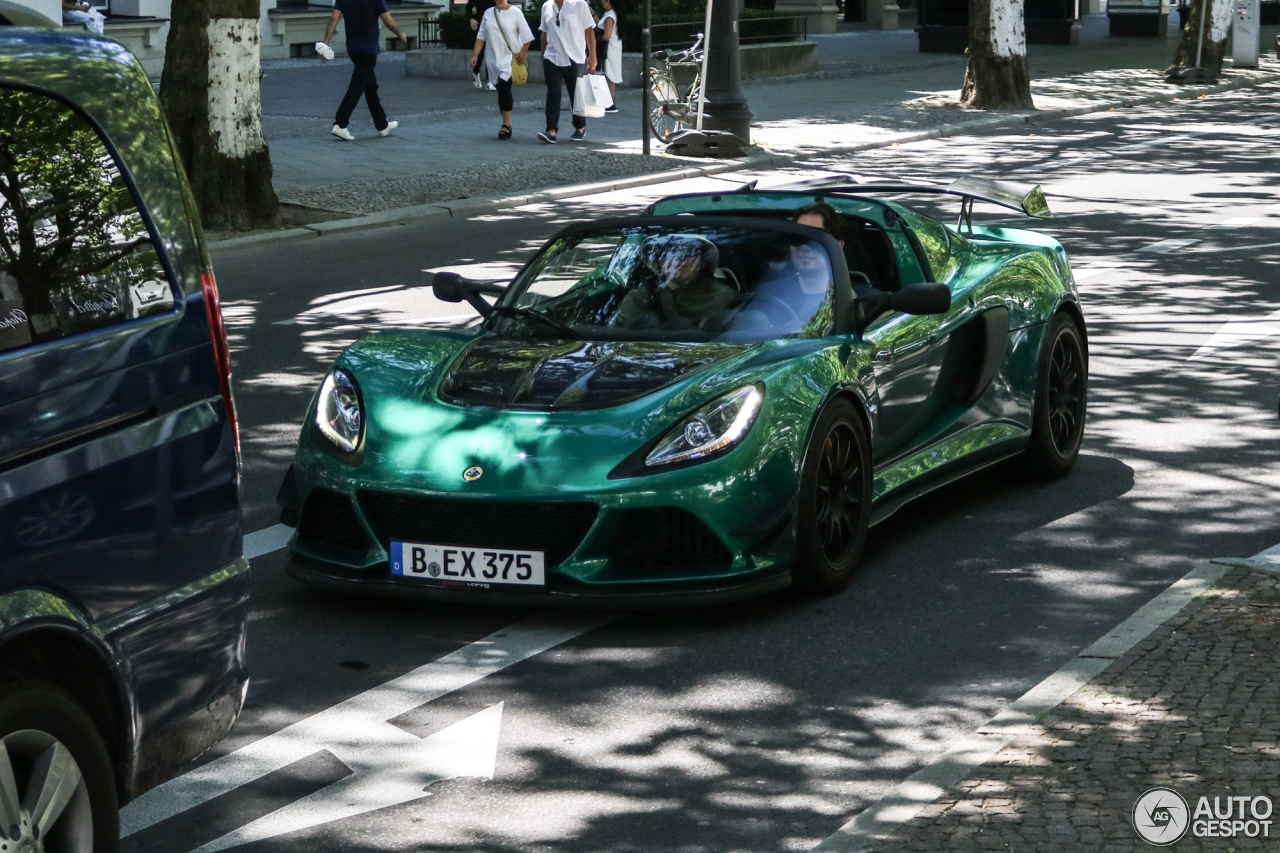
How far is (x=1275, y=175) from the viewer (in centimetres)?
2039

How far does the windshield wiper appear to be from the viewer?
278 inches

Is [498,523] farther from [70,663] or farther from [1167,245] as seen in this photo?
[1167,245]

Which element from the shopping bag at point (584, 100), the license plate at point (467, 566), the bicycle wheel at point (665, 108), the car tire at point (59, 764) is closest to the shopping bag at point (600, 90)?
→ the shopping bag at point (584, 100)

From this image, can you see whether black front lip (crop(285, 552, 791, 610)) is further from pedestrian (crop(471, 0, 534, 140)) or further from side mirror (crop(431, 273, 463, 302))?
pedestrian (crop(471, 0, 534, 140))

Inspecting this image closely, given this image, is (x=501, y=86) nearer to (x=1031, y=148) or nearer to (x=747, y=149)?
(x=747, y=149)

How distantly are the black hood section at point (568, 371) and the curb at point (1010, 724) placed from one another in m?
1.69

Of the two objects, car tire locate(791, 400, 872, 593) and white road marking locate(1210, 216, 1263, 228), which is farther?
white road marking locate(1210, 216, 1263, 228)

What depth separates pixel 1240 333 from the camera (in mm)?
11492

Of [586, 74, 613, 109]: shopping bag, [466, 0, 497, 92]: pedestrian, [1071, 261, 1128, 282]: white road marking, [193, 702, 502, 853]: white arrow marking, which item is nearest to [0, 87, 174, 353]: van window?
Answer: [193, 702, 502, 853]: white arrow marking

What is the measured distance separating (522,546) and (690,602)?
58cm

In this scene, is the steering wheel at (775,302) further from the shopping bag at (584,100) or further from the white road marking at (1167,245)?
the shopping bag at (584,100)

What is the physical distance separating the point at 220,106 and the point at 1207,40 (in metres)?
24.1

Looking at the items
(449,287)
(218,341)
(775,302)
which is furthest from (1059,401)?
(218,341)

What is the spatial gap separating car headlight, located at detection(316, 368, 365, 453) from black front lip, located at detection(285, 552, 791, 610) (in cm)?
45
